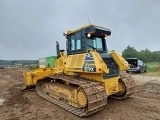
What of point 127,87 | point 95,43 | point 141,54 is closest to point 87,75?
point 95,43

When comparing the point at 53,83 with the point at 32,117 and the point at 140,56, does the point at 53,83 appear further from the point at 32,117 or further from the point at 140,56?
the point at 140,56

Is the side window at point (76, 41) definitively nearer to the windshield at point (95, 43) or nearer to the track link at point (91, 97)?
the windshield at point (95, 43)

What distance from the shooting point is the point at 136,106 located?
27.6 ft

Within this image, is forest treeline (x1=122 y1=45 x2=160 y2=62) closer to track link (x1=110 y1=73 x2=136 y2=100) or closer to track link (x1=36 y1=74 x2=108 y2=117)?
track link (x1=110 y1=73 x2=136 y2=100)

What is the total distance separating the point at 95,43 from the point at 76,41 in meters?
0.82

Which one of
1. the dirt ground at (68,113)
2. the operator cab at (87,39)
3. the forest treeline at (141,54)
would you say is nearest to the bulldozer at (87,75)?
the operator cab at (87,39)

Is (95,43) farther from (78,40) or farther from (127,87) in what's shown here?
(127,87)

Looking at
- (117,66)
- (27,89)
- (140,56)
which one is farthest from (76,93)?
(140,56)

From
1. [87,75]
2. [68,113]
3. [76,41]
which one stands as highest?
[76,41]

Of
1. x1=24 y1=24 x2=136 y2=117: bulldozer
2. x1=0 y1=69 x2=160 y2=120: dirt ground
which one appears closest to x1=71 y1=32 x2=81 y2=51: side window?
x1=24 y1=24 x2=136 y2=117: bulldozer

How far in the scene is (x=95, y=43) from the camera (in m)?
8.54

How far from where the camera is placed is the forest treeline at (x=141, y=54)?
62.3m

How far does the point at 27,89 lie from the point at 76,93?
478 cm

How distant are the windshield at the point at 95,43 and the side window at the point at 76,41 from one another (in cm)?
44
